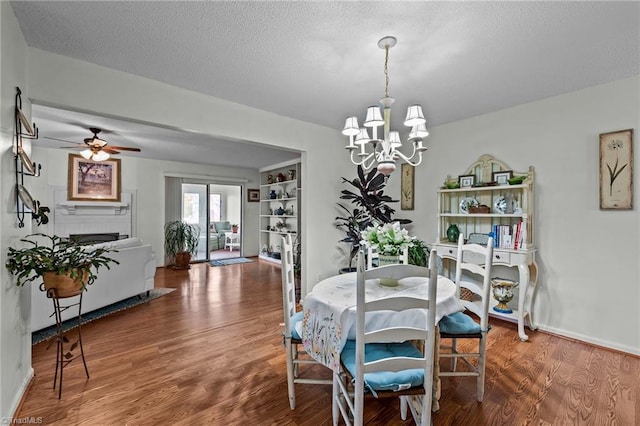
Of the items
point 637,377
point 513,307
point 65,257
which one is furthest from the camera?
point 513,307

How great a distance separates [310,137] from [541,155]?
2.71 meters

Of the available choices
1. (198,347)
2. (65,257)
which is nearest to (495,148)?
(198,347)

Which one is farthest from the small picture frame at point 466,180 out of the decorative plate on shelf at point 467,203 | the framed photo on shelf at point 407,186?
the framed photo on shelf at point 407,186

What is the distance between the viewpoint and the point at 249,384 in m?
2.13

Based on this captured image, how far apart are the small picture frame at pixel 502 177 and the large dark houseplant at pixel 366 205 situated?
115cm

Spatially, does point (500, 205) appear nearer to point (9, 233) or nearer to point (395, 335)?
point (395, 335)

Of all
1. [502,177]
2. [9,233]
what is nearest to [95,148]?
[9,233]

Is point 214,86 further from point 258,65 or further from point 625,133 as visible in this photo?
point 625,133

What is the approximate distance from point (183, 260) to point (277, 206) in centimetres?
245

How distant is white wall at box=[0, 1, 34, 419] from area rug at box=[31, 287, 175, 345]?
3.46 feet

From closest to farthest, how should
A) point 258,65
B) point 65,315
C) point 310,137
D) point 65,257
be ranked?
point 65,257 → point 258,65 → point 65,315 → point 310,137

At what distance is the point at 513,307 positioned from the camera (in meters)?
3.37

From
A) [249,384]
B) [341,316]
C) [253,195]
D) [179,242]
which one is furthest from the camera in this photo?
[253,195]

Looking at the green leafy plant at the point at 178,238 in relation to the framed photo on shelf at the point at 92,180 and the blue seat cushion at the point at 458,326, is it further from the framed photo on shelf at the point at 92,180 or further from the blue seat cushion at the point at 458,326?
the blue seat cushion at the point at 458,326
